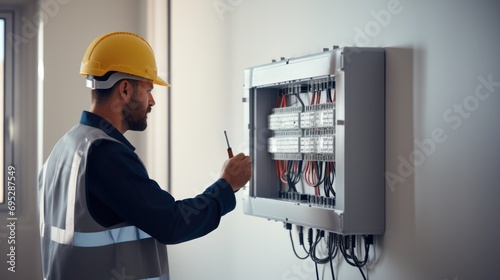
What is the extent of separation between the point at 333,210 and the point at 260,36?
105 centimetres

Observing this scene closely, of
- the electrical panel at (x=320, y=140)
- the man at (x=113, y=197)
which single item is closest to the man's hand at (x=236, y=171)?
the man at (x=113, y=197)

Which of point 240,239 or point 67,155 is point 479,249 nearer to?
point 67,155

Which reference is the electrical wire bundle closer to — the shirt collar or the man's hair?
the shirt collar

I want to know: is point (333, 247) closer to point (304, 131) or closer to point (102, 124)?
point (304, 131)

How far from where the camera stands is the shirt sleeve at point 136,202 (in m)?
1.88

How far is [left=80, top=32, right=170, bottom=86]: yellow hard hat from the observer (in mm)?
2109

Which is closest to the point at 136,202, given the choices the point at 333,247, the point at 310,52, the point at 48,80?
the point at 333,247

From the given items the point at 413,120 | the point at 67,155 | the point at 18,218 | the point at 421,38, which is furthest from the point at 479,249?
the point at 18,218

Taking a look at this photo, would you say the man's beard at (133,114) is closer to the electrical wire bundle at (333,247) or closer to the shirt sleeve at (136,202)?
the shirt sleeve at (136,202)

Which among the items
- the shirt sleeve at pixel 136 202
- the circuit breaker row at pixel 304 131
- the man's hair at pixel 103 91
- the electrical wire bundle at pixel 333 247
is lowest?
the electrical wire bundle at pixel 333 247

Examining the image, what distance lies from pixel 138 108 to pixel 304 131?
1.91 ft

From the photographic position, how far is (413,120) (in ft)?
6.51

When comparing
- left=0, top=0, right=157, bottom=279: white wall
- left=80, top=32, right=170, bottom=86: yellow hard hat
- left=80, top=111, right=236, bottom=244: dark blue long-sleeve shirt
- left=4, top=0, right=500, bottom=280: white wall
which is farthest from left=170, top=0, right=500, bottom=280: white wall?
left=0, top=0, right=157, bottom=279: white wall

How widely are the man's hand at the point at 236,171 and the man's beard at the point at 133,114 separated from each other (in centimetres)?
29
